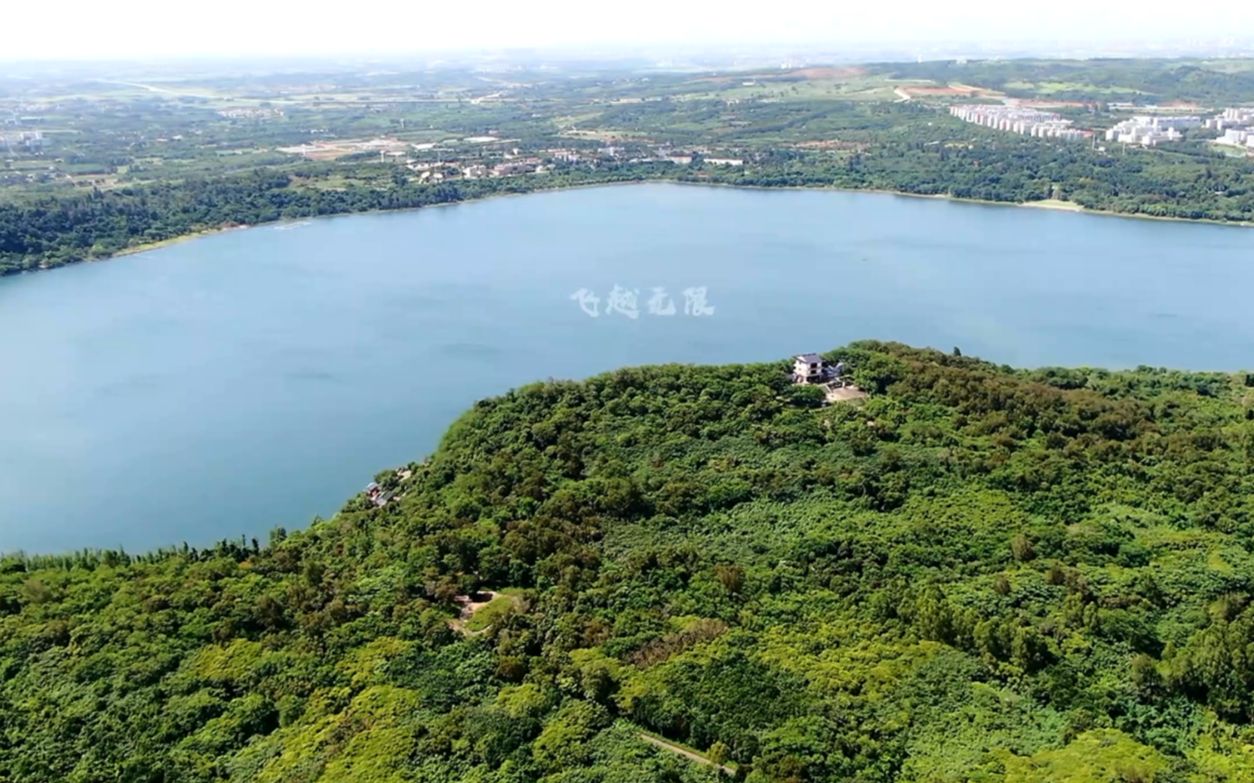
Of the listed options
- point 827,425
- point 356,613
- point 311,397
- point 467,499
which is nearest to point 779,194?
point 311,397

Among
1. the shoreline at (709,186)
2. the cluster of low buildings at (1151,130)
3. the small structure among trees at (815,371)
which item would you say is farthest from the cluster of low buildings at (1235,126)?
the small structure among trees at (815,371)

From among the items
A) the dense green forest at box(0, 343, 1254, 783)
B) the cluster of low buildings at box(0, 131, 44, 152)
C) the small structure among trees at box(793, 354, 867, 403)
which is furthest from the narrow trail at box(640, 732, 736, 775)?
the cluster of low buildings at box(0, 131, 44, 152)

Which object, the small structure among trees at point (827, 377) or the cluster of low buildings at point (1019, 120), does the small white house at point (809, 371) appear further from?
the cluster of low buildings at point (1019, 120)

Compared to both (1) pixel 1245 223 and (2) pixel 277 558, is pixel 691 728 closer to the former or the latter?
(2) pixel 277 558

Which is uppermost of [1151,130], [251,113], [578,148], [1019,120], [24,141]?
[251,113]

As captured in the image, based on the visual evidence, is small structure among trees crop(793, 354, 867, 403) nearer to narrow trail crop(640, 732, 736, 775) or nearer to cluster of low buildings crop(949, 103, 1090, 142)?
narrow trail crop(640, 732, 736, 775)

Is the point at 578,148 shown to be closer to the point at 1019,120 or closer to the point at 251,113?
the point at 1019,120
